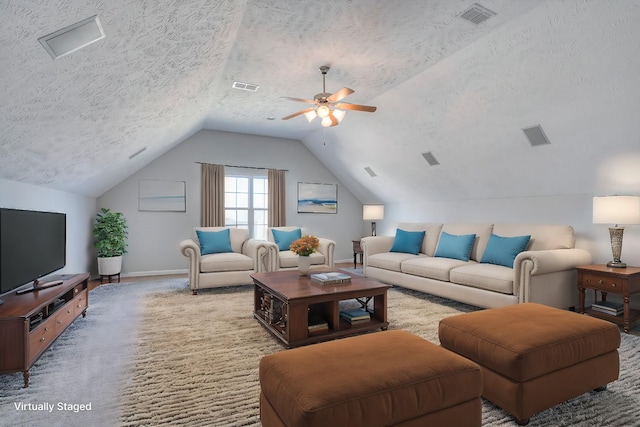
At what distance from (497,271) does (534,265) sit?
46 cm

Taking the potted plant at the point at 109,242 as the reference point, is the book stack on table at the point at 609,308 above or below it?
below

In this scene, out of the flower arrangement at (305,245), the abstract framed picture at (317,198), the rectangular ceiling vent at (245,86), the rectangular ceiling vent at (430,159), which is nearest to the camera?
the flower arrangement at (305,245)

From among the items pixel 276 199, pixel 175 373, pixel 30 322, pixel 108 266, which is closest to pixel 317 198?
pixel 276 199

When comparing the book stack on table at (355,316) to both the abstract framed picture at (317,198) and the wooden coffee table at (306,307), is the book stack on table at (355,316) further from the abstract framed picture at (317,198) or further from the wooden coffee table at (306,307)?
the abstract framed picture at (317,198)

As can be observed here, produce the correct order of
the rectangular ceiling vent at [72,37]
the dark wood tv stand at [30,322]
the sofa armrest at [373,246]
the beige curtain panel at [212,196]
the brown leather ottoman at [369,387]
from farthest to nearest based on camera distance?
the beige curtain panel at [212,196]
the sofa armrest at [373,246]
the dark wood tv stand at [30,322]
the rectangular ceiling vent at [72,37]
the brown leather ottoman at [369,387]

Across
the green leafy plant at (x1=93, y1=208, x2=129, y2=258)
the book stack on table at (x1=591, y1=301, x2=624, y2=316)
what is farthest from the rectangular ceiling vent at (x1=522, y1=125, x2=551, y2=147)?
the green leafy plant at (x1=93, y1=208, x2=129, y2=258)

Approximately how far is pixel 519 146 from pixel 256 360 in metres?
3.85

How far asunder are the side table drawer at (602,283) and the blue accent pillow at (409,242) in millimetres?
2246

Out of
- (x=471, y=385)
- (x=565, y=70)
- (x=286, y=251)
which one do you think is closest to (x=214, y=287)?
(x=286, y=251)

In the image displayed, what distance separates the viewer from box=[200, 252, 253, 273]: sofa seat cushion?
4949 mm

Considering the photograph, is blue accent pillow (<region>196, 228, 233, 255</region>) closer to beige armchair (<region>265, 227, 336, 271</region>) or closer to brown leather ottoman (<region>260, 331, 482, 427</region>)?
beige armchair (<region>265, 227, 336, 271</region>)

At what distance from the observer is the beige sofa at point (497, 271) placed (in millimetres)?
3551

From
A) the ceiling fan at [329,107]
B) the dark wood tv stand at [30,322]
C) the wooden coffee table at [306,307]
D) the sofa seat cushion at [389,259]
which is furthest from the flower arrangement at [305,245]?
the dark wood tv stand at [30,322]

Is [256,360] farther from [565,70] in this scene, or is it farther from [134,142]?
[565,70]
